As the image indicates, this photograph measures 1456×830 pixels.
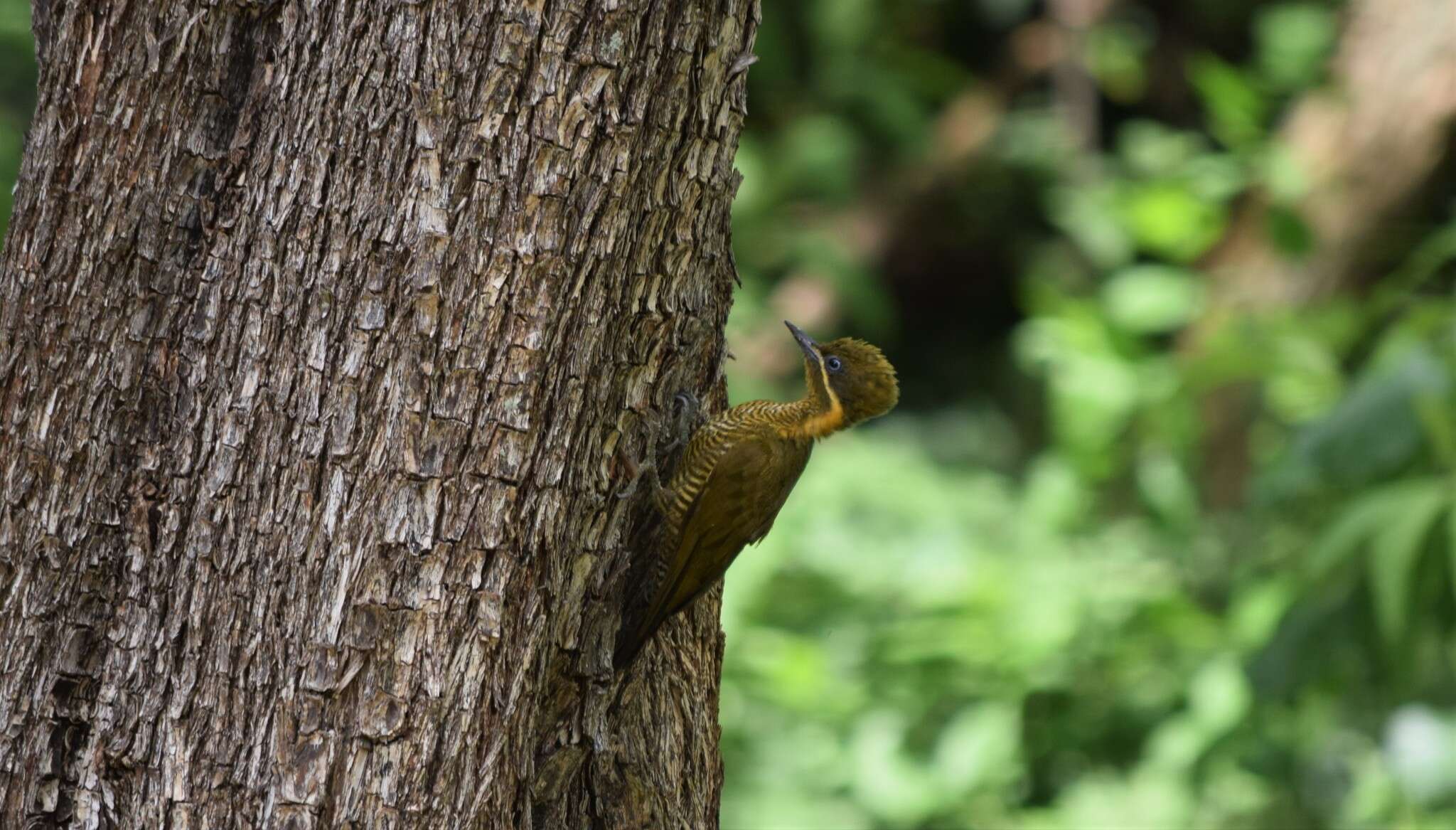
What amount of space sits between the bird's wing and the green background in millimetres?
1782

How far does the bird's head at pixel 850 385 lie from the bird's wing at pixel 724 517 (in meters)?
0.12

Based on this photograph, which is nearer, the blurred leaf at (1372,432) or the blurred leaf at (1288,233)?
the blurred leaf at (1372,432)

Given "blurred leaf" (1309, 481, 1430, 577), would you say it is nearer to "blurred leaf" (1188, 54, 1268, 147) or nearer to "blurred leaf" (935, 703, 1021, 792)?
"blurred leaf" (935, 703, 1021, 792)

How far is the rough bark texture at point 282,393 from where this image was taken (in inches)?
82.3

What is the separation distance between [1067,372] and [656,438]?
3.81 m

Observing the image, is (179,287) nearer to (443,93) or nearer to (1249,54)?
(443,93)

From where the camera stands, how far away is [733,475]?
3334 millimetres

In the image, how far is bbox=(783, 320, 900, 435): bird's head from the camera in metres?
3.66

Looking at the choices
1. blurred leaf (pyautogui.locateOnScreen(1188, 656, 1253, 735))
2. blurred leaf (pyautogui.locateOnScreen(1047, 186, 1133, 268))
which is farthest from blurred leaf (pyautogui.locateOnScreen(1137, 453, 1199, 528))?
blurred leaf (pyautogui.locateOnScreen(1047, 186, 1133, 268))

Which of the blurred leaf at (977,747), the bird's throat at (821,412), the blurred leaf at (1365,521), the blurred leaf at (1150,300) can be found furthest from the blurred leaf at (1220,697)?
the bird's throat at (821,412)

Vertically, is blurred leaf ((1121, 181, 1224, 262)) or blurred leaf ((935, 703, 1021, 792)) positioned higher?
blurred leaf ((1121, 181, 1224, 262))

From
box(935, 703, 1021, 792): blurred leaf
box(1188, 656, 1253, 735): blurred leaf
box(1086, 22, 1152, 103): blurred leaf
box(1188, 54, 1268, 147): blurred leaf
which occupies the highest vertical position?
box(1086, 22, 1152, 103): blurred leaf

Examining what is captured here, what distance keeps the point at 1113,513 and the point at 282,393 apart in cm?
541

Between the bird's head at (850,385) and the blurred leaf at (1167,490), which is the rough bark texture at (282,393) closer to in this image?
the bird's head at (850,385)
